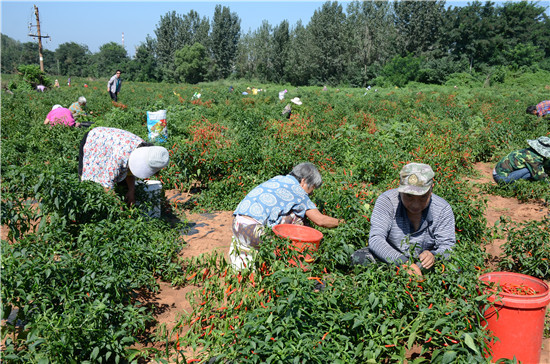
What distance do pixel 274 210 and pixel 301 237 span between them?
33cm

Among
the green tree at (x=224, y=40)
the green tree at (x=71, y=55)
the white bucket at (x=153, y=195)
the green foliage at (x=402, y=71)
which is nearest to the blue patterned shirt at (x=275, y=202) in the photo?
the white bucket at (x=153, y=195)

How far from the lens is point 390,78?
35844 mm

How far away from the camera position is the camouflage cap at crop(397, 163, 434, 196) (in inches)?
109

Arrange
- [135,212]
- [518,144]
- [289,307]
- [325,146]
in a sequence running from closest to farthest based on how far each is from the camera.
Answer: [289,307] → [135,212] → [325,146] → [518,144]

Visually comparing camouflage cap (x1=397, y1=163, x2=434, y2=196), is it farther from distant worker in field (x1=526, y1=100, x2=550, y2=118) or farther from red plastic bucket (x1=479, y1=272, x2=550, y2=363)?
distant worker in field (x1=526, y1=100, x2=550, y2=118)

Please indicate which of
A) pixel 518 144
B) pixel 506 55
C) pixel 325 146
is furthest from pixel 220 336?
pixel 506 55

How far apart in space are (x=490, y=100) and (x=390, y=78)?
2105 cm

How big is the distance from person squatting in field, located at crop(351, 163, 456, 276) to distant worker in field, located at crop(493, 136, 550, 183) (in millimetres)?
3656

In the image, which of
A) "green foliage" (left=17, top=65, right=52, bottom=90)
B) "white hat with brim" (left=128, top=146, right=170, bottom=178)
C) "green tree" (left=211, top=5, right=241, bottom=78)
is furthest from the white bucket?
"green tree" (left=211, top=5, right=241, bottom=78)

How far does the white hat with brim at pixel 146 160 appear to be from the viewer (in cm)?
389

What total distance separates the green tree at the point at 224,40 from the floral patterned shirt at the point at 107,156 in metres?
55.9

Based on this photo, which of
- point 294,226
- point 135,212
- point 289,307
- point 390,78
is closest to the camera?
point 289,307

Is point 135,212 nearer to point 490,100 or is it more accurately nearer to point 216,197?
point 216,197

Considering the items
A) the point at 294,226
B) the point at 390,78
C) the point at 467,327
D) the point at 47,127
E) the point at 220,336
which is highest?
→ the point at 390,78
